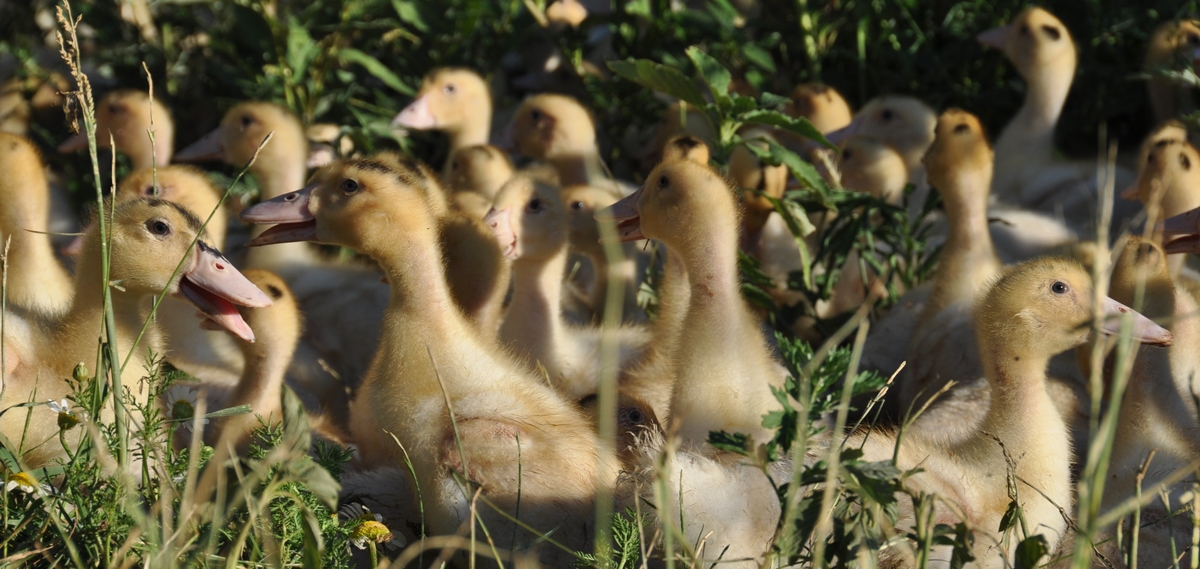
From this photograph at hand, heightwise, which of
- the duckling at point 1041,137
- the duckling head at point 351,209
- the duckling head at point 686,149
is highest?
the duckling head at point 351,209

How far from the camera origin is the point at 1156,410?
13.6 feet

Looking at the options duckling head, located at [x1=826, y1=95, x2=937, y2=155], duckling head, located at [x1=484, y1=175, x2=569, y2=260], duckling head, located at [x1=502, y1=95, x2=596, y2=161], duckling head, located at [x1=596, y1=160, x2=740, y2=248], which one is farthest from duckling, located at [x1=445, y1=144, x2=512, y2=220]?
duckling head, located at [x1=826, y1=95, x2=937, y2=155]

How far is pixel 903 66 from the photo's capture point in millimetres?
6625

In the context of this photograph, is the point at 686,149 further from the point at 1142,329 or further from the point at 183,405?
the point at 183,405

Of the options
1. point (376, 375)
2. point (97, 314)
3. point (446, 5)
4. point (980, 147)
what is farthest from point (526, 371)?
point (446, 5)

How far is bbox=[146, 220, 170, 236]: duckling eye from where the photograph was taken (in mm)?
3947

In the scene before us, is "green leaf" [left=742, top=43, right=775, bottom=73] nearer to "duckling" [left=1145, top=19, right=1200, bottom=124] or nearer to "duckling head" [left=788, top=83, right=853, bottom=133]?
"duckling head" [left=788, top=83, right=853, bottom=133]

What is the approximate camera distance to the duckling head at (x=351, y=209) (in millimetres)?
3865

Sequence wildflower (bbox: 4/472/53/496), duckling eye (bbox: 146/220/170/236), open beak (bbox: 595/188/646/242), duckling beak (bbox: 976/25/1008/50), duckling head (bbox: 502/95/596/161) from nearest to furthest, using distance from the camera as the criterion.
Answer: wildflower (bbox: 4/472/53/496) → duckling eye (bbox: 146/220/170/236) → open beak (bbox: 595/188/646/242) → duckling head (bbox: 502/95/596/161) → duckling beak (bbox: 976/25/1008/50)

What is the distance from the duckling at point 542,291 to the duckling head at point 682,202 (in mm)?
723

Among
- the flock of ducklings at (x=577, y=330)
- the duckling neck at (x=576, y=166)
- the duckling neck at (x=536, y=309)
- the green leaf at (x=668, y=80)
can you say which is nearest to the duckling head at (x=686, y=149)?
the flock of ducklings at (x=577, y=330)

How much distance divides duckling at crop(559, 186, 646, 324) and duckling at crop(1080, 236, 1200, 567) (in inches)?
77.6

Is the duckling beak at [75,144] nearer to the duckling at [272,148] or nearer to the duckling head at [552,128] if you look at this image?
the duckling at [272,148]

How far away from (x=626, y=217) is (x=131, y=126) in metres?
3.01
